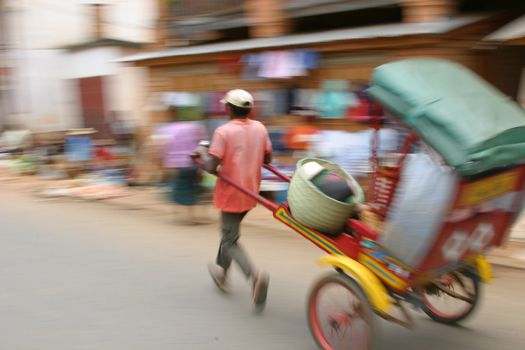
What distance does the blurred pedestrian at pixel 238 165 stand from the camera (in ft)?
12.0

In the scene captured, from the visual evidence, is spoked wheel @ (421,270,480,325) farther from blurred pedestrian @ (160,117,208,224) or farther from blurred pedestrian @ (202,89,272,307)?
blurred pedestrian @ (160,117,208,224)

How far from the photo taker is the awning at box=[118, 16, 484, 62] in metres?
5.95

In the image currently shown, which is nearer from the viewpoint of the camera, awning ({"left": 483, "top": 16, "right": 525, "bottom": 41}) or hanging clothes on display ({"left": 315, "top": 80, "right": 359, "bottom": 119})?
awning ({"left": 483, "top": 16, "right": 525, "bottom": 41})

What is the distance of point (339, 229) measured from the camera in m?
3.11

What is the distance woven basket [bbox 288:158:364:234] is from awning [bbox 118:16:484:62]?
11.5 ft

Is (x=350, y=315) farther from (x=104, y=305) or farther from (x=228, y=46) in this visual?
(x=228, y=46)

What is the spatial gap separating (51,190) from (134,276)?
4995 mm

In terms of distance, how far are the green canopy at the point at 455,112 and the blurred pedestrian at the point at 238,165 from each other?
44.2 inches

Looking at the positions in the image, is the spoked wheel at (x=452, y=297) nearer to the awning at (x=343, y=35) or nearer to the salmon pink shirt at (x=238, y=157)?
the salmon pink shirt at (x=238, y=157)

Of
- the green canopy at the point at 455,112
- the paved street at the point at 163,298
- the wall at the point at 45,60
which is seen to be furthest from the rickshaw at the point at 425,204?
the wall at the point at 45,60

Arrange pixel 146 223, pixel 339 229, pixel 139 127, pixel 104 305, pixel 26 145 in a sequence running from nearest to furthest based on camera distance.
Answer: pixel 339 229
pixel 104 305
pixel 146 223
pixel 139 127
pixel 26 145

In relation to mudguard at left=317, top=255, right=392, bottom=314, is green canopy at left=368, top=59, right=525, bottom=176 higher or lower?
higher

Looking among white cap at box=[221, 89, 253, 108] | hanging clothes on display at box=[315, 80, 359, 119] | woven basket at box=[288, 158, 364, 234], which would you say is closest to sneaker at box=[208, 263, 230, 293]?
woven basket at box=[288, 158, 364, 234]

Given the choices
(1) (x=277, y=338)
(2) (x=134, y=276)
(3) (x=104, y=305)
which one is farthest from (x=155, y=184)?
(1) (x=277, y=338)
